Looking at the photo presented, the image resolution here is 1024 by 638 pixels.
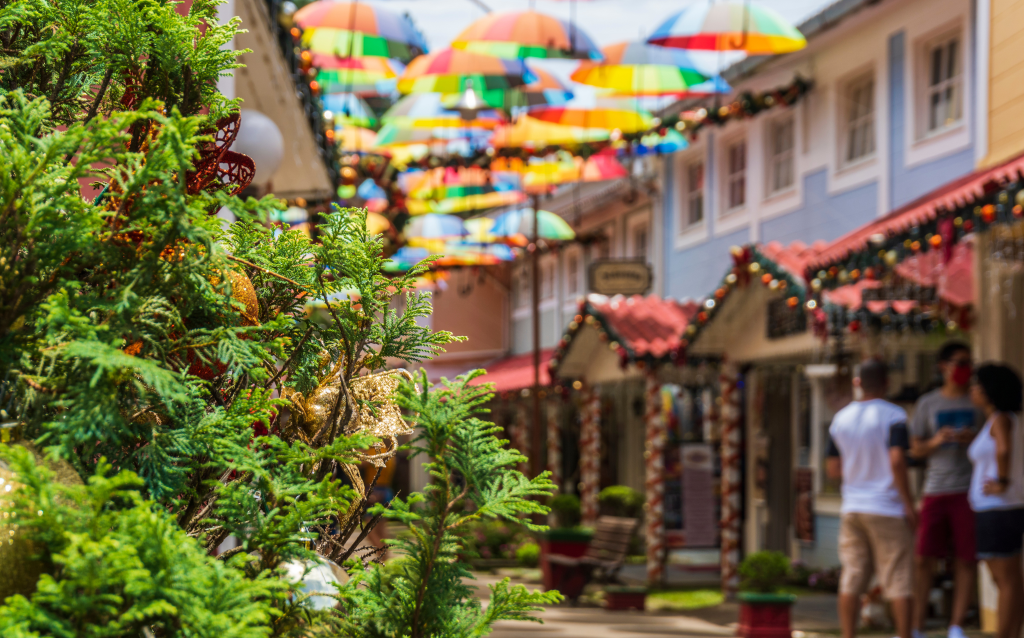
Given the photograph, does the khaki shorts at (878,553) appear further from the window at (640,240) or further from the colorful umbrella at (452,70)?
the window at (640,240)

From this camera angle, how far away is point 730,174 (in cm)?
1708

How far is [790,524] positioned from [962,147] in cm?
656

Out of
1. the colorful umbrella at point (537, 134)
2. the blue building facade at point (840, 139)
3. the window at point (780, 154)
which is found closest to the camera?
the blue building facade at point (840, 139)

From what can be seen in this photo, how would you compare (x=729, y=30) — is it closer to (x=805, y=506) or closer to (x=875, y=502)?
(x=875, y=502)

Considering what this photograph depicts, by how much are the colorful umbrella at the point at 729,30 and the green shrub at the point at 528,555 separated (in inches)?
335

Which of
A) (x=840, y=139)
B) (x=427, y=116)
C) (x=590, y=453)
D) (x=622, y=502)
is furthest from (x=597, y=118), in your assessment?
(x=622, y=502)

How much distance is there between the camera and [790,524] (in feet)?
52.2

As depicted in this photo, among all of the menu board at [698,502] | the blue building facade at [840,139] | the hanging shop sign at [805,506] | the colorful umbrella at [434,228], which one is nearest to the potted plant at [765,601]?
the blue building facade at [840,139]

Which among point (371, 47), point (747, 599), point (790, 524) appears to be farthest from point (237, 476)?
point (790, 524)

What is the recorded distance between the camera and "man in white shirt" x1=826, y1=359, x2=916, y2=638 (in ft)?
22.7

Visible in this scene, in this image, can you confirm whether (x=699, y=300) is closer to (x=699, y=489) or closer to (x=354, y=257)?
(x=699, y=489)

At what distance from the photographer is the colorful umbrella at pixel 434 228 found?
1998 centimetres

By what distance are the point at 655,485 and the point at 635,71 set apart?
5001 mm

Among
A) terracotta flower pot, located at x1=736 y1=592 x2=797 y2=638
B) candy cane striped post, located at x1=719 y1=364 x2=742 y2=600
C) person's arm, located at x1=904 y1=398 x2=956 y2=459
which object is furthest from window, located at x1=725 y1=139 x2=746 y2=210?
person's arm, located at x1=904 y1=398 x2=956 y2=459
